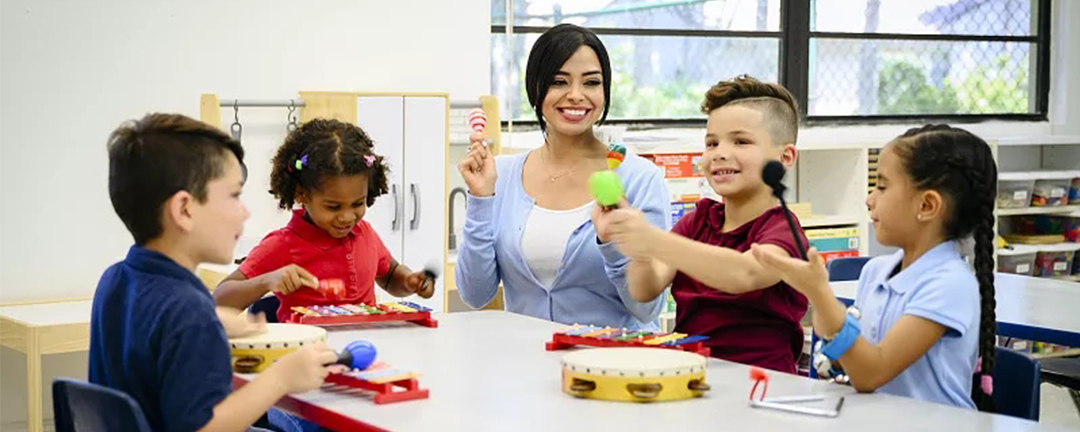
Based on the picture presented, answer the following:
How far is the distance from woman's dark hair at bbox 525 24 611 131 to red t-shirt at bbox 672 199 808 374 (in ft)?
1.96

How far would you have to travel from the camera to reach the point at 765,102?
8.04 feet

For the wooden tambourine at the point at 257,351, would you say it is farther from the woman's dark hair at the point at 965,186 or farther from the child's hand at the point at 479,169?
the woman's dark hair at the point at 965,186

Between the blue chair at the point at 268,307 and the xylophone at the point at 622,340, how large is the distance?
0.73 meters

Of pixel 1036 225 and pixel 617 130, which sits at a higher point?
pixel 617 130

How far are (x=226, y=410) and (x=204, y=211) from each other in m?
0.27

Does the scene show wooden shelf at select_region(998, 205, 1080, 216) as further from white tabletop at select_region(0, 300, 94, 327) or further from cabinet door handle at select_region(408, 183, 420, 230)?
white tabletop at select_region(0, 300, 94, 327)

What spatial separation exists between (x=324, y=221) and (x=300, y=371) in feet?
3.21

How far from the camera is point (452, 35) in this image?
16.2 feet

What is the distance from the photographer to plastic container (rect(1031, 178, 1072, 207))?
Answer: 6067mm

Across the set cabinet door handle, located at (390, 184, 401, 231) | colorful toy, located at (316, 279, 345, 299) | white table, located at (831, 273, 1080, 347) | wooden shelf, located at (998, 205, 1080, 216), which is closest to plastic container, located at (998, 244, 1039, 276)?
wooden shelf, located at (998, 205, 1080, 216)

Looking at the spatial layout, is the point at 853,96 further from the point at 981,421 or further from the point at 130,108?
the point at 981,421

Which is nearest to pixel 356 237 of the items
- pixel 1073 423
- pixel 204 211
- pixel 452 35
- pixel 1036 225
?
pixel 204 211

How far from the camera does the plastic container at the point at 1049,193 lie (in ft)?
19.9

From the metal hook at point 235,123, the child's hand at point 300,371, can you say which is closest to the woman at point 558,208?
the child's hand at point 300,371
